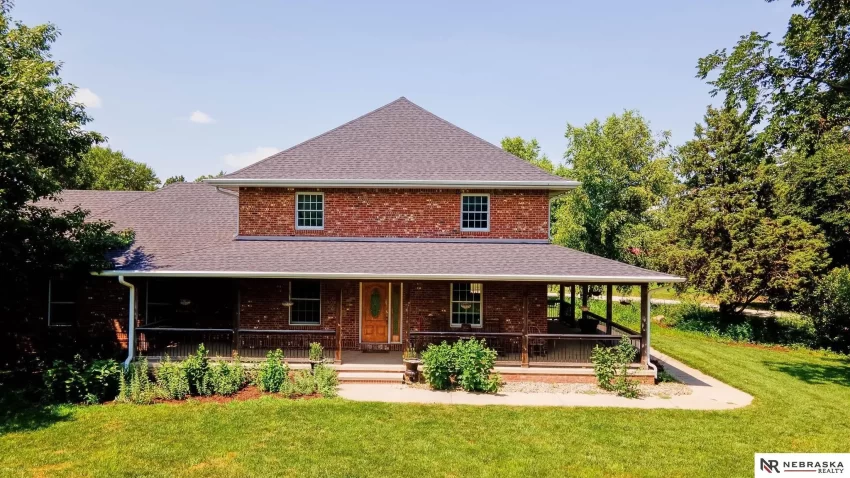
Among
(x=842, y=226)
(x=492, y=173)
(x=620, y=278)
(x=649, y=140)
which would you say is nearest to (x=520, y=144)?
(x=649, y=140)

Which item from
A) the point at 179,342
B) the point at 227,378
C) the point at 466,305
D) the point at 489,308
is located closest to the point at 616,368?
the point at 489,308

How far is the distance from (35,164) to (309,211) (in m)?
7.25

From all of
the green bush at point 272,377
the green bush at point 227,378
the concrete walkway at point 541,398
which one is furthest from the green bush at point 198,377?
the concrete walkway at point 541,398

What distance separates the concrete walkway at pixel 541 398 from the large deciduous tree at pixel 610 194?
20756 millimetres

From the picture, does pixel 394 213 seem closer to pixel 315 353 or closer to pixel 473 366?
pixel 315 353

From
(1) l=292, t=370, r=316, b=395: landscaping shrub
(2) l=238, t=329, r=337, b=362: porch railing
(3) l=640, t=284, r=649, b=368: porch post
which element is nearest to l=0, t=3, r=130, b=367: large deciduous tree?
(2) l=238, t=329, r=337, b=362: porch railing

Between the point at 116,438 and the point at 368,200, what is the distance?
374 inches

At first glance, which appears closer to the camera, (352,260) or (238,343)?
(238,343)

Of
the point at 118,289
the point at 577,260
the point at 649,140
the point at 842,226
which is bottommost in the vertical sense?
the point at 118,289

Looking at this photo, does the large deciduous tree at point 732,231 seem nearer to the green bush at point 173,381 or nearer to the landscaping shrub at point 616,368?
the landscaping shrub at point 616,368

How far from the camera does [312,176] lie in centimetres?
1567

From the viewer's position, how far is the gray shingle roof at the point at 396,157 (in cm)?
1576

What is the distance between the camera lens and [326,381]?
1170 centimetres

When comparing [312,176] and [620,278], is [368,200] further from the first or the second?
[620,278]
